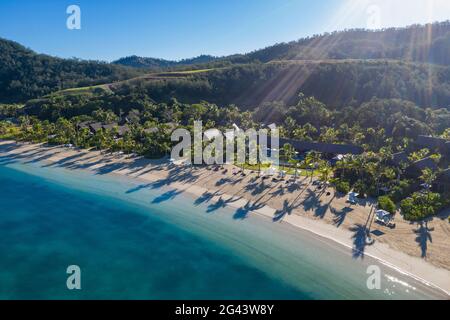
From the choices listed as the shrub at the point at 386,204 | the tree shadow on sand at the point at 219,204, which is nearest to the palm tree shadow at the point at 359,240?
the shrub at the point at 386,204

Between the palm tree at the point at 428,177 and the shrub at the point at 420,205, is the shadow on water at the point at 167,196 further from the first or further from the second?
the palm tree at the point at 428,177

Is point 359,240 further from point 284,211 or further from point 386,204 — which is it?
point 284,211

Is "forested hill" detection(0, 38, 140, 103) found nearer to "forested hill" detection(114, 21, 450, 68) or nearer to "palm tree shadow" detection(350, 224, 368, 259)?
"forested hill" detection(114, 21, 450, 68)

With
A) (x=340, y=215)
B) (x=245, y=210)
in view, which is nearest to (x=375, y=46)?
(x=340, y=215)

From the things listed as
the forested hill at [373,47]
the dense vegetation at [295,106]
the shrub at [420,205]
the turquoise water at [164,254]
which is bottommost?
the turquoise water at [164,254]

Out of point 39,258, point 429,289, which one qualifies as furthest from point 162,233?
point 429,289
